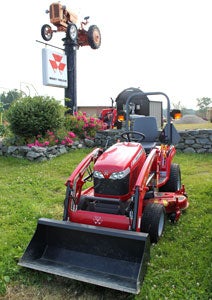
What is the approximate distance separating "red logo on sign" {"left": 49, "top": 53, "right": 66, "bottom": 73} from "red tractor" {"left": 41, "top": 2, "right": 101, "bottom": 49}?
1065mm

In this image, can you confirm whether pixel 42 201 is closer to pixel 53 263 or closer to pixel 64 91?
pixel 53 263

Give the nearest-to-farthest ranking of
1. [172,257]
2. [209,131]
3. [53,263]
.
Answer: [53,263] → [172,257] → [209,131]

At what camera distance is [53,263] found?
116 inches


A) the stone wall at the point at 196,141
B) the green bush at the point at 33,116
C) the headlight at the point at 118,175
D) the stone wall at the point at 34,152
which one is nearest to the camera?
the headlight at the point at 118,175

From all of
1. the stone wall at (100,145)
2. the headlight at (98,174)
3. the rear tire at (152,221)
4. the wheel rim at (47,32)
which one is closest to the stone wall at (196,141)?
the stone wall at (100,145)

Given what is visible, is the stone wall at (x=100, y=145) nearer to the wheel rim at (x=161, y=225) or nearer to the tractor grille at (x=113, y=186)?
the tractor grille at (x=113, y=186)

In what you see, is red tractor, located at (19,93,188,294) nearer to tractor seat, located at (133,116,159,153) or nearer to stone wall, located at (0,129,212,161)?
tractor seat, located at (133,116,159,153)

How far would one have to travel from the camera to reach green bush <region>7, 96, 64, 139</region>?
859 cm

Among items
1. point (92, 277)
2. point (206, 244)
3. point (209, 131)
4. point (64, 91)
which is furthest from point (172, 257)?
point (64, 91)

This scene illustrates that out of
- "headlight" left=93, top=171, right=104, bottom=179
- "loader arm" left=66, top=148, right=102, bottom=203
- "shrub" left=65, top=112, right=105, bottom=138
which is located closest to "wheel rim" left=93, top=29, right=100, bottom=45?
"shrub" left=65, top=112, right=105, bottom=138

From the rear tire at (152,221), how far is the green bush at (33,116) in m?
5.92

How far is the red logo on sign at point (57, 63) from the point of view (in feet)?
35.5

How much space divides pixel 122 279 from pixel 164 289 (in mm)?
391

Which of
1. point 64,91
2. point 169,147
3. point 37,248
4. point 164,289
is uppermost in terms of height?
point 64,91
